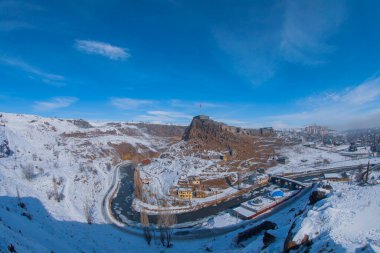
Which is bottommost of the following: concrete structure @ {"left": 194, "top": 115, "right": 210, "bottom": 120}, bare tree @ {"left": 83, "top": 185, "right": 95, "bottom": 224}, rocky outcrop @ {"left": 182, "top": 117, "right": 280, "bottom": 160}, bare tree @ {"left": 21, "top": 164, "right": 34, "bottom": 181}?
bare tree @ {"left": 83, "top": 185, "right": 95, "bottom": 224}

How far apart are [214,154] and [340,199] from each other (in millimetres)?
73303

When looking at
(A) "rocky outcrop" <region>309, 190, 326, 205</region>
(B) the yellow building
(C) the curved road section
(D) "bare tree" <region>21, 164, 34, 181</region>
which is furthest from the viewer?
(B) the yellow building

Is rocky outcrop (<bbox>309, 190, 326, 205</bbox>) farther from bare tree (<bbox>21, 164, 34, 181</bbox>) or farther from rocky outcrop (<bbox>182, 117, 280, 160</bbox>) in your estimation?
rocky outcrop (<bbox>182, 117, 280, 160</bbox>)

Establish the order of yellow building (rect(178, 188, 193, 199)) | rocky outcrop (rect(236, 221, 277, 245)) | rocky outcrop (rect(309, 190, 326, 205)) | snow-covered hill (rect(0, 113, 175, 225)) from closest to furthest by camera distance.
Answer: rocky outcrop (rect(309, 190, 326, 205))
rocky outcrop (rect(236, 221, 277, 245))
snow-covered hill (rect(0, 113, 175, 225))
yellow building (rect(178, 188, 193, 199))

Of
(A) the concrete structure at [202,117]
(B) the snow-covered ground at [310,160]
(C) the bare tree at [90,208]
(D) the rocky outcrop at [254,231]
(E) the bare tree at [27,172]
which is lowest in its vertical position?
(C) the bare tree at [90,208]

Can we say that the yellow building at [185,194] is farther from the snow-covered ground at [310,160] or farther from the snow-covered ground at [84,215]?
the snow-covered ground at [310,160]

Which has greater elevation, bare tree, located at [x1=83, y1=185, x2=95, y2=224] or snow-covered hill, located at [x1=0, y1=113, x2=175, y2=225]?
snow-covered hill, located at [x1=0, y1=113, x2=175, y2=225]

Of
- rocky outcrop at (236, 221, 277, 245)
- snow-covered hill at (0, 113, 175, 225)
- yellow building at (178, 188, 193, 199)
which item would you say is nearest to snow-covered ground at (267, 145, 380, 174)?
yellow building at (178, 188, 193, 199)

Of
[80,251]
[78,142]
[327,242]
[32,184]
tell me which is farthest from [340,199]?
[78,142]

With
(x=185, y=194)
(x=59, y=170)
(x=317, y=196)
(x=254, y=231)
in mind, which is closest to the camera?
(x=317, y=196)

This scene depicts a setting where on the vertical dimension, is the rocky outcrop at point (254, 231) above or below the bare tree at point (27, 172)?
below

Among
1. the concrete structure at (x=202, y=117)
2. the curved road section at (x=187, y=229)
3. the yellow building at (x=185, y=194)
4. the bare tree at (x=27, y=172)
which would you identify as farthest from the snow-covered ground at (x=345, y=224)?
the concrete structure at (x=202, y=117)

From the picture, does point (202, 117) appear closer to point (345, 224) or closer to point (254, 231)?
point (254, 231)

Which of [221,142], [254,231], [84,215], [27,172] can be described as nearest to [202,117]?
[221,142]
